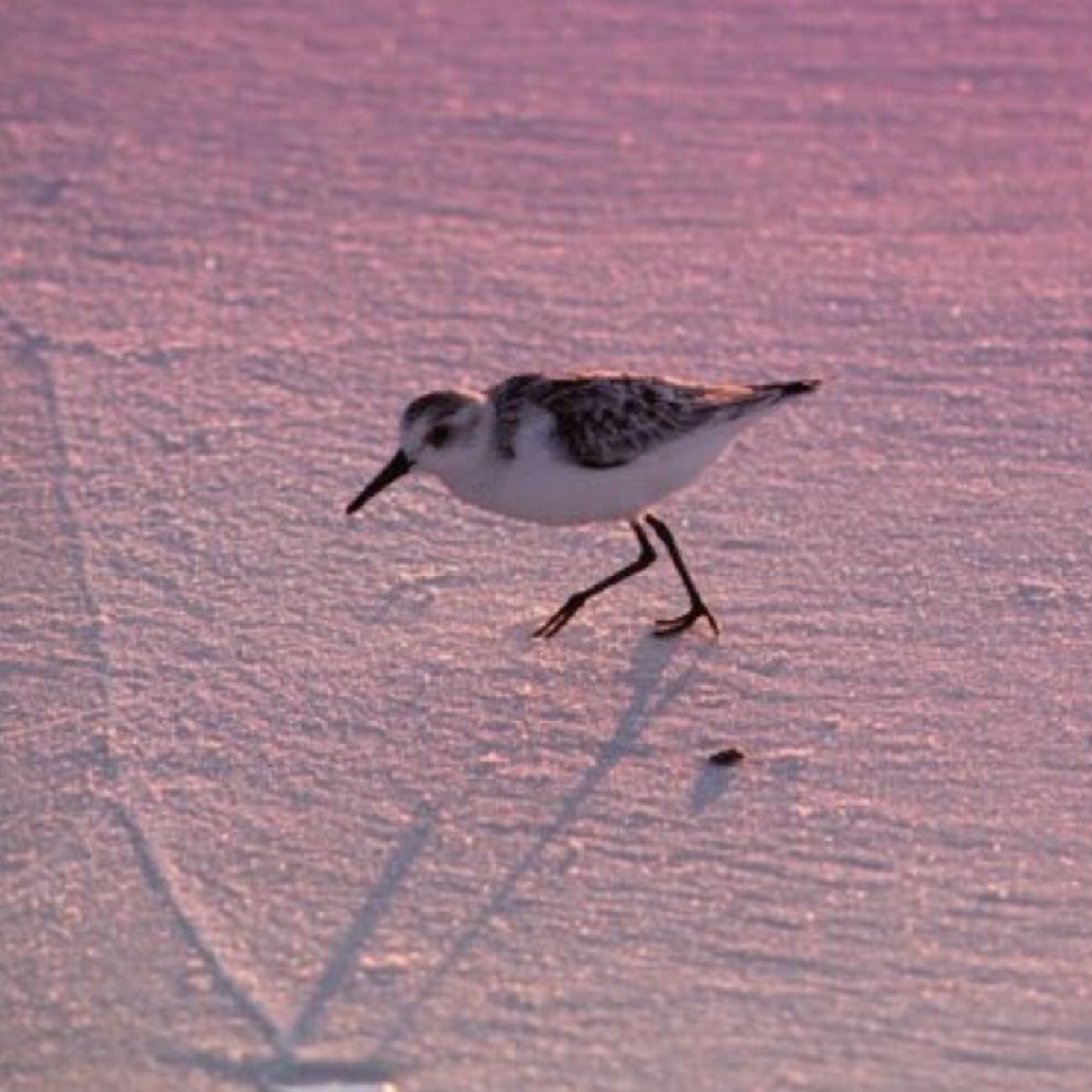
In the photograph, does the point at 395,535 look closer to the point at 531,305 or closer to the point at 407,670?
the point at 407,670

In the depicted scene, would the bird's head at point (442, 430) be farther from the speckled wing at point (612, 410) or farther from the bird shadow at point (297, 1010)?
the bird shadow at point (297, 1010)

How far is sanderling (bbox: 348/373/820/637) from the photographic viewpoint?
565 cm

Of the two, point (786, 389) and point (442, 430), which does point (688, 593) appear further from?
point (442, 430)

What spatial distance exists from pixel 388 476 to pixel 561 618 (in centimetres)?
42

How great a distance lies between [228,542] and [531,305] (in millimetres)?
1482

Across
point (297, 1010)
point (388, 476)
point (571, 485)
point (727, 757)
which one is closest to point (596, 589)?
point (571, 485)

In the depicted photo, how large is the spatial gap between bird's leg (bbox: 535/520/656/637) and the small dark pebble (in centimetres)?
61

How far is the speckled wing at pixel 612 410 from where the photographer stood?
222 inches

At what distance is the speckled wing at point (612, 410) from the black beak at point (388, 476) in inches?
7.5

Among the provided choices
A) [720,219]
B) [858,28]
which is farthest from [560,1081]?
[858,28]

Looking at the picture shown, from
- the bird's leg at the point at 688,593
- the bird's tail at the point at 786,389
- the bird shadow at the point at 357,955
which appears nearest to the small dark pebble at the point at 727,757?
the bird shadow at the point at 357,955

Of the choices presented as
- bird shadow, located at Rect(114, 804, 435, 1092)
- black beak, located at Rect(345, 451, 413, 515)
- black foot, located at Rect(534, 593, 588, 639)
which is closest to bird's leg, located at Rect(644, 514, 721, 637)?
black foot, located at Rect(534, 593, 588, 639)

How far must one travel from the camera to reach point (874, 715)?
550 centimetres

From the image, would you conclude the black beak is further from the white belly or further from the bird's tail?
the bird's tail
